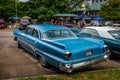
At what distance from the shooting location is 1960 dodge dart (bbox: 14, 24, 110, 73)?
22.6 ft

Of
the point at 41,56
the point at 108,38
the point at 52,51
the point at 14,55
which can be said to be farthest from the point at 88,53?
the point at 14,55

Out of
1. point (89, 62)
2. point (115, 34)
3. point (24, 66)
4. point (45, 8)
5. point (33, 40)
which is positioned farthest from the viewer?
point (45, 8)

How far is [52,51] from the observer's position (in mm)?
7348

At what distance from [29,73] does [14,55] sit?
3.23 metres

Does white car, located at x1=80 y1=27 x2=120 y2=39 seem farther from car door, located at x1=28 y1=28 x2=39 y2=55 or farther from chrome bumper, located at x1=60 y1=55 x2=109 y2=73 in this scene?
car door, located at x1=28 y1=28 x2=39 y2=55

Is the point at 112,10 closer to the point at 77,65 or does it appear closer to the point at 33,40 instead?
the point at 33,40

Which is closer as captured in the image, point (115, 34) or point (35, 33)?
point (35, 33)

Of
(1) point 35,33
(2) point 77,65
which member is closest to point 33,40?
(1) point 35,33

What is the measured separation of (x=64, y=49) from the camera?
6.95 metres

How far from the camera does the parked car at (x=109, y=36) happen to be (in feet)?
30.0

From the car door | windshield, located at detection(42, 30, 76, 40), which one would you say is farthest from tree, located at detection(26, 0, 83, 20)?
windshield, located at detection(42, 30, 76, 40)

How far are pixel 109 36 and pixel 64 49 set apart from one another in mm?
3411

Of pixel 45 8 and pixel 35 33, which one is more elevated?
pixel 45 8

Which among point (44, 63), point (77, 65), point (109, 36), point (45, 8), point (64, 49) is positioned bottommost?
point (44, 63)
